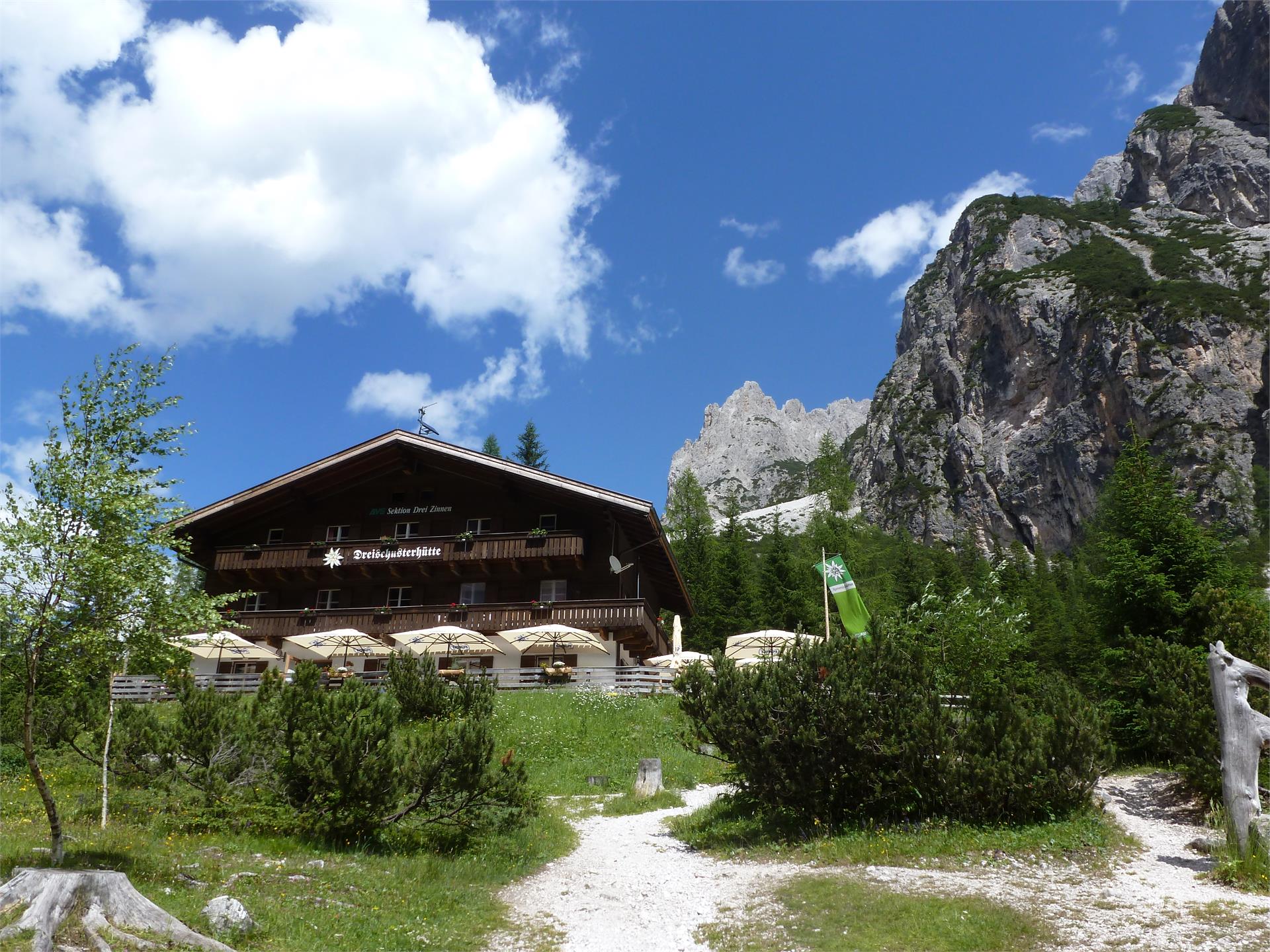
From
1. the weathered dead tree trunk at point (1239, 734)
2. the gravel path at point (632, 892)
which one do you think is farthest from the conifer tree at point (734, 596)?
the weathered dead tree trunk at point (1239, 734)

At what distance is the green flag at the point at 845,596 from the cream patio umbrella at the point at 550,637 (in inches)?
328

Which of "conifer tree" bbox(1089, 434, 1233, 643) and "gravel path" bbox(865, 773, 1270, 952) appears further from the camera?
"conifer tree" bbox(1089, 434, 1233, 643)

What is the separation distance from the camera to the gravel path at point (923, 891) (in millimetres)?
9156

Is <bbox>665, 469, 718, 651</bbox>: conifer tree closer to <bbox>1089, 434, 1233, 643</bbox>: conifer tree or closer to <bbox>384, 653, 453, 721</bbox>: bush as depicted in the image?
<bbox>384, 653, 453, 721</bbox>: bush

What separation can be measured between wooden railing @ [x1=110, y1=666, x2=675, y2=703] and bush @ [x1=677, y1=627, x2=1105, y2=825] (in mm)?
12856

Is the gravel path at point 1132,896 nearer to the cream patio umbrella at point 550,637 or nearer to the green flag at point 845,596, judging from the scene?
the green flag at point 845,596

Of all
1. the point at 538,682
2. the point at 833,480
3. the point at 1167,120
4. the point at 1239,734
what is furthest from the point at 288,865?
the point at 1167,120

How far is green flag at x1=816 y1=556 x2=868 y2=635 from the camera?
30359 mm

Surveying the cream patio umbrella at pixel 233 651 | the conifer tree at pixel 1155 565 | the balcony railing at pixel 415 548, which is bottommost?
the cream patio umbrella at pixel 233 651

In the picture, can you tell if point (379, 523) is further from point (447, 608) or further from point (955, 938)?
point (955, 938)

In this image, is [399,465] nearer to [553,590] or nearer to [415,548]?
[415,548]

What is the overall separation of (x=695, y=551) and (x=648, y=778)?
41222 millimetres

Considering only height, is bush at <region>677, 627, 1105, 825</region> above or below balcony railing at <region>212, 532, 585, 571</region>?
below

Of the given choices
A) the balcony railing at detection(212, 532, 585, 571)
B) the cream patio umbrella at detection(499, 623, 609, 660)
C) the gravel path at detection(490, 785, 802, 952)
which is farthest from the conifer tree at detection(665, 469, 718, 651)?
the gravel path at detection(490, 785, 802, 952)
